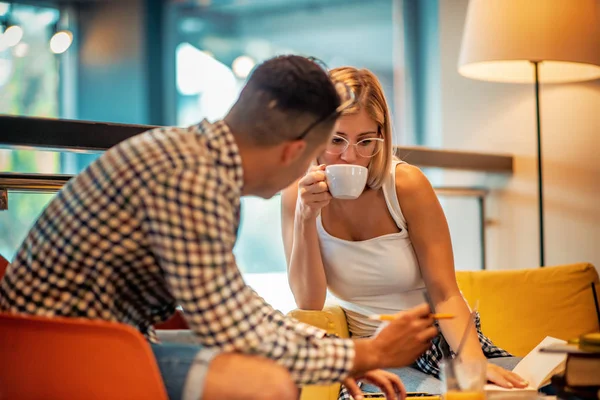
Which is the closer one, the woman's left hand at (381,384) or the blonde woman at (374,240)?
the woman's left hand at (381,384)

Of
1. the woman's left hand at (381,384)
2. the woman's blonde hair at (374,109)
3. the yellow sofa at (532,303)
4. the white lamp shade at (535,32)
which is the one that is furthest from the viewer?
the white lamp shade at (535,32)

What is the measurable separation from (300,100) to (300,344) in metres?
0.40

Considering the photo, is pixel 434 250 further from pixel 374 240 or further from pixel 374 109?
pixel 374 109

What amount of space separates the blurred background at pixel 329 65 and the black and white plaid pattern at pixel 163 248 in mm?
2369

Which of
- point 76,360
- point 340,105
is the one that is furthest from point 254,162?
point 76,360

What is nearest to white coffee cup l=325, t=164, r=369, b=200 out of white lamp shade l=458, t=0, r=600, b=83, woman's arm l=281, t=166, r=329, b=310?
woman's arm l=281, t=166, r=329, b=310

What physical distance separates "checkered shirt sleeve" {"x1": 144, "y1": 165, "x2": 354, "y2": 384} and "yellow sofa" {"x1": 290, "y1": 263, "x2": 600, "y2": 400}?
1484 mm

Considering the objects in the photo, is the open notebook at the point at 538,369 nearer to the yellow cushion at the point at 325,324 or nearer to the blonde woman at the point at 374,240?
the blonde woman at the point at 374,240

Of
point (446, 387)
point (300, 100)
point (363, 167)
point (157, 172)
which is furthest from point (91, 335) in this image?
point (363, 167)

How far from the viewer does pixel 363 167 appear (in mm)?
1862

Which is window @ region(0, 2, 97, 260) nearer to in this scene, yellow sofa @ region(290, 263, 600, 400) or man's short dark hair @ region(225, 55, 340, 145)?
yellow sofa @ region(290, 263, 600, 400)

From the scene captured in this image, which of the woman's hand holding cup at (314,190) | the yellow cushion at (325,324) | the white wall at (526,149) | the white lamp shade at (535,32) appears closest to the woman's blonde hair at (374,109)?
the woman's hand holding cup at (314,190)

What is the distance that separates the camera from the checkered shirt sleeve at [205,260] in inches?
46.6

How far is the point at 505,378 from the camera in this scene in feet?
5.75
